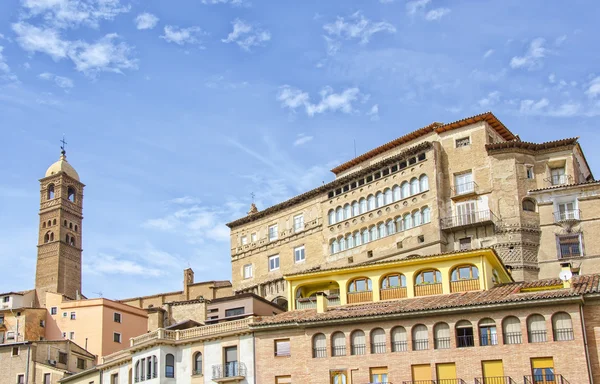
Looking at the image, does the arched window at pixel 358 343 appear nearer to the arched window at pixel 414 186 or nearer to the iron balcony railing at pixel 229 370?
the iron balcony railing at pixel 229 370

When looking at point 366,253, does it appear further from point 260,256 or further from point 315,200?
point 260,256

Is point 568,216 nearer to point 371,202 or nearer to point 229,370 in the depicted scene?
point 371,202

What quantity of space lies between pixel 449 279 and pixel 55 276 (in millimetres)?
69602

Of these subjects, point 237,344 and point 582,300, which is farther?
point 237,344

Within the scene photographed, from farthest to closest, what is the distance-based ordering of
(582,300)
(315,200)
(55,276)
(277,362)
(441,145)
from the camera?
(55,276), (315,200), (441,145), (277,362), (582,300)

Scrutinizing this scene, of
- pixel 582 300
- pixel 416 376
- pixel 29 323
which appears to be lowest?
pixel 416 376

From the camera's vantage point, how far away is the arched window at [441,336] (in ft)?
144

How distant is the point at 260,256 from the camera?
8219 centimetres

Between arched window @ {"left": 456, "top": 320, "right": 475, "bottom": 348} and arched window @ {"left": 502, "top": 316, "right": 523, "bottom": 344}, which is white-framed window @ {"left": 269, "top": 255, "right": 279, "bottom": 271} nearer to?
arched window @ {"left": 456, "top": 320, "right": 475, "bottom": 348}

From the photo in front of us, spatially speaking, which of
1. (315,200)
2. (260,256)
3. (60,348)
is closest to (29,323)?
(60,348)

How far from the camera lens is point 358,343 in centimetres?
4622

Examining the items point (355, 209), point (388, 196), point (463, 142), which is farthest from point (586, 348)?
point (355, 209)

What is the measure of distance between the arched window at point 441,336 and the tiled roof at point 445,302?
1.04 m

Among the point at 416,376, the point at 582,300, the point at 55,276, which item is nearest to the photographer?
the point at 582,300
